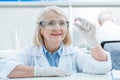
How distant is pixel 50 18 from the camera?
1.47m

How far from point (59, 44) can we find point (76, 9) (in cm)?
149

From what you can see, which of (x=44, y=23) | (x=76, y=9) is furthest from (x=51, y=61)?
(x=76, y=9)

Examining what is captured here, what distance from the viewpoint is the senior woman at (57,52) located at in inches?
51.7

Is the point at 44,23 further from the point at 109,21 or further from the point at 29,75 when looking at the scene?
the point at 109,21

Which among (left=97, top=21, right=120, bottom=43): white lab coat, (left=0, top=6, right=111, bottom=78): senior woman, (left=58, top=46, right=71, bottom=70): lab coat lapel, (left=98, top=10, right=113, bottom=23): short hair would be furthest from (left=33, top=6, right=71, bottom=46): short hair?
(left=98, top=10, right=113, bottom=23): short hair

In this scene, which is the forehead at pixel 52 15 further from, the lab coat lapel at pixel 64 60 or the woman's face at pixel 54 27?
the lab coat lapel at pixel 64 60

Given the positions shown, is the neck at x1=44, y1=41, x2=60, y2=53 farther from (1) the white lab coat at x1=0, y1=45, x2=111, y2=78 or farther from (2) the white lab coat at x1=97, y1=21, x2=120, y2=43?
(2) the white lab coat at x1=97, y1=21, x2=120, y2=43

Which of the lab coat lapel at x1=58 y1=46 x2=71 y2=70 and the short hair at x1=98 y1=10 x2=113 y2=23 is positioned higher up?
the short hair at x1=98 y1=10 x2=113 y2=23

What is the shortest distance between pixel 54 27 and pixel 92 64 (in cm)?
30

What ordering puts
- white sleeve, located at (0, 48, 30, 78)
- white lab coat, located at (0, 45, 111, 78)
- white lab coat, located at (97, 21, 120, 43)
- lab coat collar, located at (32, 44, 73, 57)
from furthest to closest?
white lab coat, located at (97, 21, 120, 43)
lab coat collar, located at (32, 44, 73, 57)
white lab coat, located at (0, 45, 111, 78)
white sleeve, located at (0, 48, 30, 78)

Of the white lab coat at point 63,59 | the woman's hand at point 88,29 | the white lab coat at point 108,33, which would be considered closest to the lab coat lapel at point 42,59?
the white lab coat at point 63,59

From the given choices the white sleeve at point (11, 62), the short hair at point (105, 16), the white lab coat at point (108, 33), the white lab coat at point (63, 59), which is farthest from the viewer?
the short hair at point (105, 16)

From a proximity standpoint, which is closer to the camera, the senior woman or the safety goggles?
the senior woman

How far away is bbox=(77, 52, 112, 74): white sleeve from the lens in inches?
50.4
